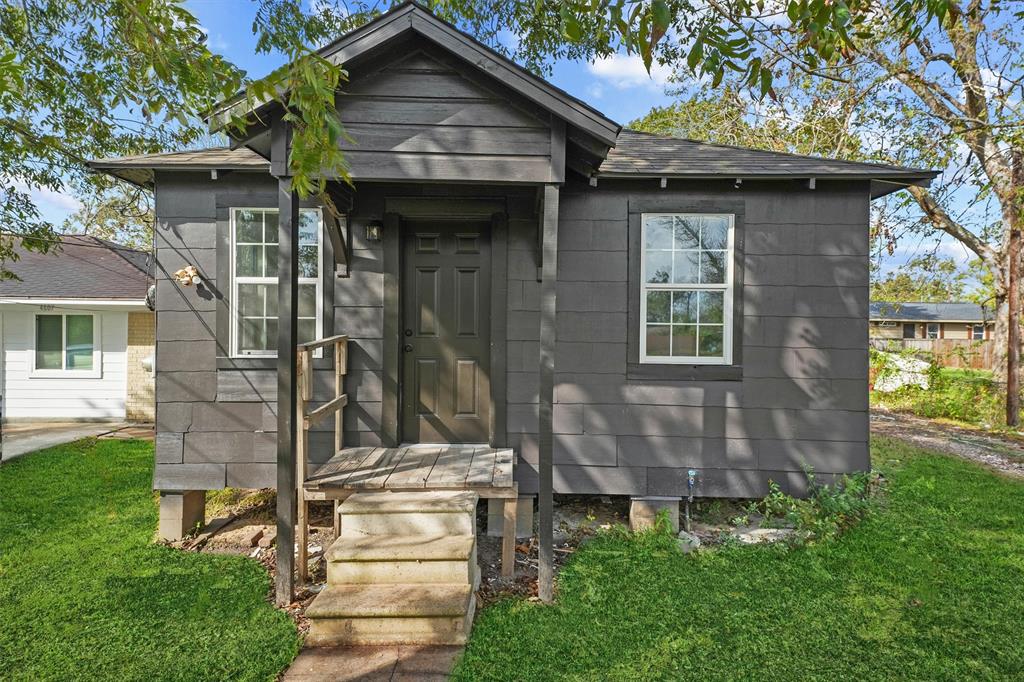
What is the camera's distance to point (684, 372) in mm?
4543

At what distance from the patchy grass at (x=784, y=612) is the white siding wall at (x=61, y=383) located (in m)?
9.99

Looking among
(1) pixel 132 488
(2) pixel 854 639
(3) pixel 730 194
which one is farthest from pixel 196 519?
(3) pixel 730 194

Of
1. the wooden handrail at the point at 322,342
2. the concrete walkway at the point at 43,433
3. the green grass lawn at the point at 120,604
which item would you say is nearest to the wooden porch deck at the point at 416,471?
Result: the green grass lawn at the point at 120,604

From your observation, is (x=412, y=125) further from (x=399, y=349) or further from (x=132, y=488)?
(x=132, y=488)

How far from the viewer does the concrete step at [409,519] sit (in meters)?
3.43

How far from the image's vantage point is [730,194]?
452 cm

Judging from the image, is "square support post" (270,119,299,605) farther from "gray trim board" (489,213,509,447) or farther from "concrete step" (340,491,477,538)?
"gray trim board" (489,213,509,447)

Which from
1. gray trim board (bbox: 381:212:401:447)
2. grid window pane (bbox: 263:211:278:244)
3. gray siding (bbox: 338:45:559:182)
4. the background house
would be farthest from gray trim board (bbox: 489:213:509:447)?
the background house

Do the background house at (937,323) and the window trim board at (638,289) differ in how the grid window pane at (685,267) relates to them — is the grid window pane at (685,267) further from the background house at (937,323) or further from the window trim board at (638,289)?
the background house at (937,323)

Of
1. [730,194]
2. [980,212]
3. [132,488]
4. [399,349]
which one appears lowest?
[132,488]

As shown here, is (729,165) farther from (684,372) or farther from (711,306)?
(684,372)

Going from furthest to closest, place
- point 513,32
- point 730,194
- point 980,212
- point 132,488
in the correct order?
1. point 980,212
2. point 513,32
3. point 132,488
4. point 730,194

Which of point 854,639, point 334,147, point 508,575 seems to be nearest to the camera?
point 334,147

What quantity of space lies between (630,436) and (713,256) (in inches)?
66.5
